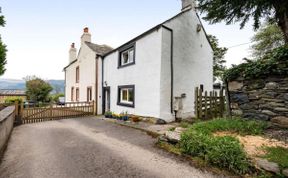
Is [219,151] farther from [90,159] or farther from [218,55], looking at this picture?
[218,55]

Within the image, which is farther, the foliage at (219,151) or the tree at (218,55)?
the tree at (218,55)

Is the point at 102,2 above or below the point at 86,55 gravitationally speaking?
above

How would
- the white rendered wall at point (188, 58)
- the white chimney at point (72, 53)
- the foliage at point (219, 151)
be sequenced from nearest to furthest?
the foliage at point (219, 151)
the white rendered wall at point (188, 58)
the white chimney at point (72, 53)

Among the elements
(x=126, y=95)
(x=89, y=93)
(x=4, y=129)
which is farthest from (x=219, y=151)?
(x=89, y=93)

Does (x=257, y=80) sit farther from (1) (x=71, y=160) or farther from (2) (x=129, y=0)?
(2) (x=129, y=0)

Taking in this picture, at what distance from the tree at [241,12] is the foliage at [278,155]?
6.52 meters

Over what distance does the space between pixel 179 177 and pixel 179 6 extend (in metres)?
11.5

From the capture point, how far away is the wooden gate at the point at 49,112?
33.6 feet

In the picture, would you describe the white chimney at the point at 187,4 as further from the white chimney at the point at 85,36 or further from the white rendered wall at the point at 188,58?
the white chimney at the point at 85,36

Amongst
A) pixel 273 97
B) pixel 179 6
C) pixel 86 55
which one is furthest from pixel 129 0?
pixel 273 97

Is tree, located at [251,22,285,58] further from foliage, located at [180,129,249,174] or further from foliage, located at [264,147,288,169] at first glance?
foliage, located at [180,129,249,174]

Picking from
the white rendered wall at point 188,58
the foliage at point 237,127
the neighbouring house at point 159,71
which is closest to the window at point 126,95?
the neighbouring house at point 159,71

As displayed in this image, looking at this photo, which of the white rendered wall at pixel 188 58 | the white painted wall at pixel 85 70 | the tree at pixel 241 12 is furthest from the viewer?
the white painted wall at pixel 85 70

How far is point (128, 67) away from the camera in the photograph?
10.8 m
